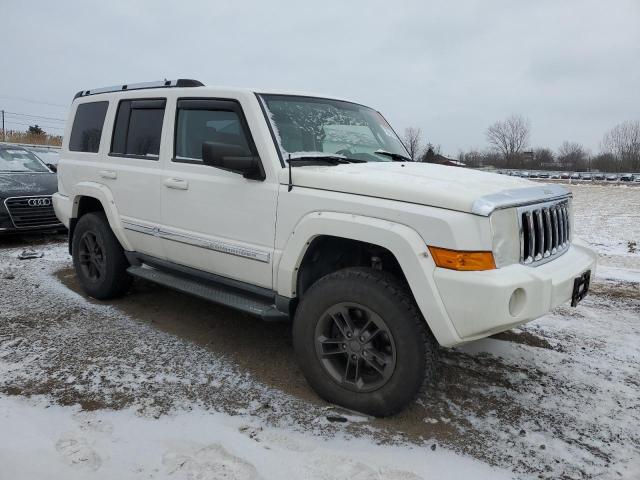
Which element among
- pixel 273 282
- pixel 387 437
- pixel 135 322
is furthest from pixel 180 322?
pixel 387 437

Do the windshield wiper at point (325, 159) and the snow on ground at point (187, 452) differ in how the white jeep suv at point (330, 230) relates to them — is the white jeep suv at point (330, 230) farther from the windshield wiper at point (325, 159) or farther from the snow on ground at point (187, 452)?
the snow on ground at point (187, 452)

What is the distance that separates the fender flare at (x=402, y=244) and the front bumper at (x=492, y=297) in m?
0.04

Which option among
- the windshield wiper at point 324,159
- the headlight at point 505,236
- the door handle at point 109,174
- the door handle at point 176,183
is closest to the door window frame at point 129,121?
the door handle at point 109,174

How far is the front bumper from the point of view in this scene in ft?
8.00

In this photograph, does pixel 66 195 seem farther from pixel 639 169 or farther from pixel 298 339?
pixel 639 169

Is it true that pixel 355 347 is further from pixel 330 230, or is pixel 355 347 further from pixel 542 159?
pixel 542 159

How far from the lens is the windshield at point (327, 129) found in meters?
3.45

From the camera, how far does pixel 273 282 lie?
326 cm

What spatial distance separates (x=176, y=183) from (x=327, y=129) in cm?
123

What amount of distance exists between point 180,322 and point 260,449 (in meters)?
2.06

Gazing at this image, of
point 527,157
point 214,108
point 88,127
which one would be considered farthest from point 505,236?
point 527,157

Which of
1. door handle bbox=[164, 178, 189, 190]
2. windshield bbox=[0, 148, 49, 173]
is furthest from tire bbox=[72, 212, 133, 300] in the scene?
windshield bbox=[0, 148, 49, 173]

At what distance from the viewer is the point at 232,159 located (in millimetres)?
3090

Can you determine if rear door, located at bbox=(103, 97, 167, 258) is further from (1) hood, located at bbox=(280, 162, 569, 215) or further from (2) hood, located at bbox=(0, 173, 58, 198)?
(2) hood, located at bbox=(0, 173, 58, 198)
